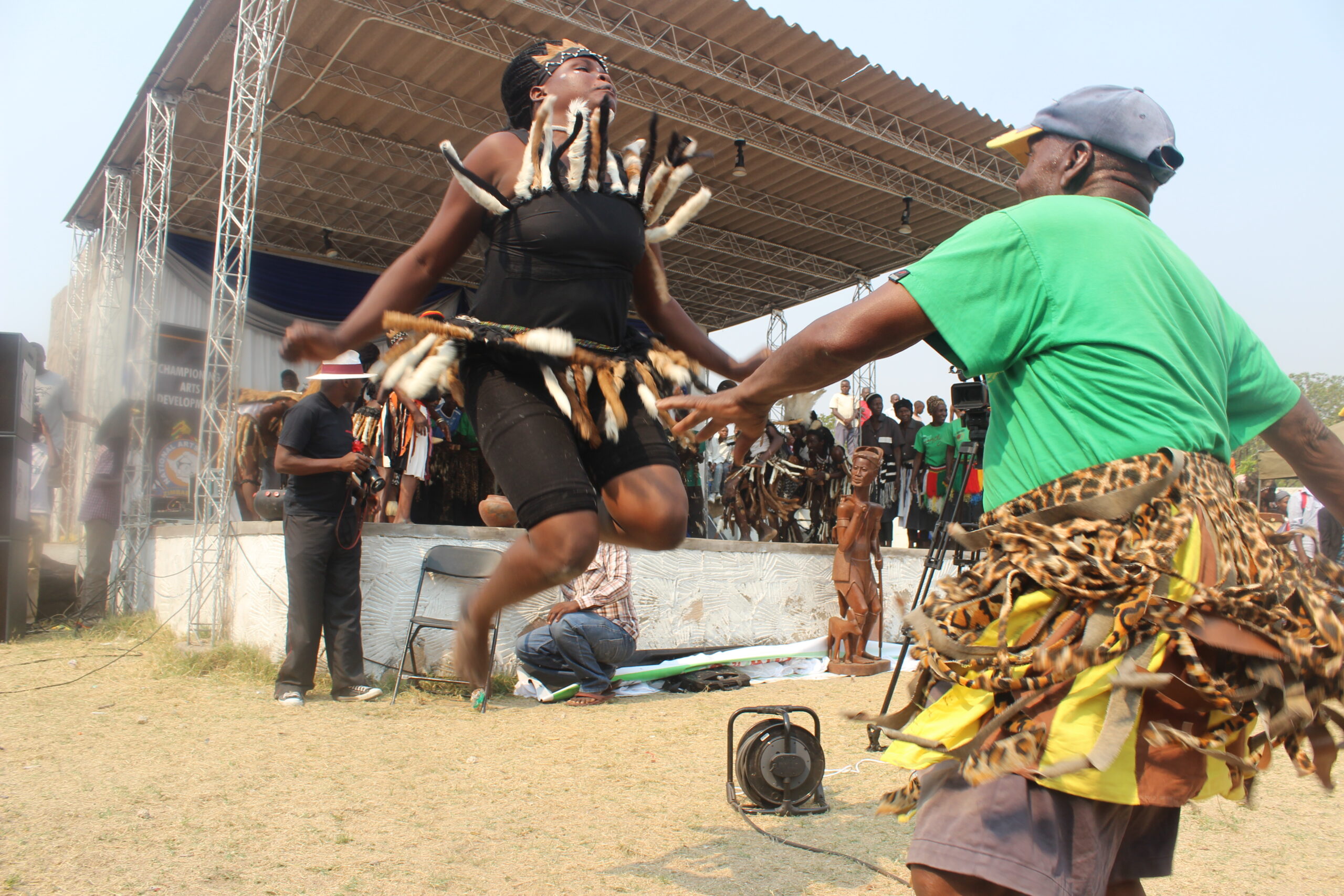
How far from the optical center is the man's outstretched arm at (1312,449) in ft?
6.17

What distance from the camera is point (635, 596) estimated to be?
25.0ft

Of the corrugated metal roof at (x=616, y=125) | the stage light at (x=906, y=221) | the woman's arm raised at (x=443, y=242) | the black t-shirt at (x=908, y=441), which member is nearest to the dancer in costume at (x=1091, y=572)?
the woman's arm raised at (x=443, y=242)

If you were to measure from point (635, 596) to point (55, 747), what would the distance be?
4.11 metres

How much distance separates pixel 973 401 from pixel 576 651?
3.16 meters

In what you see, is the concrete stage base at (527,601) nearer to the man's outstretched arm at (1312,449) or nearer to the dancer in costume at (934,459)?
the dancer in costume at (934,459)

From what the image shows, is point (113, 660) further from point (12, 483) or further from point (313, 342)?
point (313, 342)

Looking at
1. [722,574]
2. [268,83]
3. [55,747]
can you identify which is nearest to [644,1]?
[268,83]

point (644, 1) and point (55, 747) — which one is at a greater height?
point (644, 1)

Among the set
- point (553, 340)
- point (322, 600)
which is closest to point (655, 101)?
point (322, 600)

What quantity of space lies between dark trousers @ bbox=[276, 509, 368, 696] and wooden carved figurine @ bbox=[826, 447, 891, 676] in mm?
3979

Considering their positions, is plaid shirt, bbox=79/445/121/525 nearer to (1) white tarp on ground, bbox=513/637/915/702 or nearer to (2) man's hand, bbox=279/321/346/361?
(1) white tarp on ground, bbox=513/637/915/702

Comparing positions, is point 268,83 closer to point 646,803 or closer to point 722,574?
point 722,574

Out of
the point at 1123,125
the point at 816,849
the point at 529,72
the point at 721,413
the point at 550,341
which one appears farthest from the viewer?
the point at 816,849

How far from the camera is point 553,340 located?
225 cm
